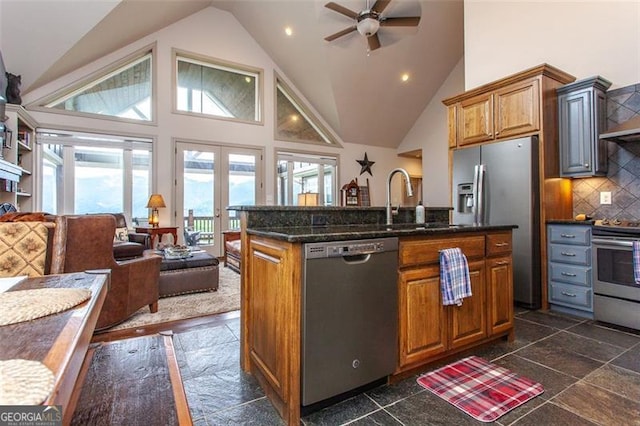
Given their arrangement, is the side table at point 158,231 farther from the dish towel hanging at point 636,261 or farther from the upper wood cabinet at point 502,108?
the dish towel hanging at point 636,261

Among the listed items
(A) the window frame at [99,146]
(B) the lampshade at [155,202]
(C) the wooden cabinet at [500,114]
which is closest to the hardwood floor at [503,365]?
(C) the wooden cabinet at [500,114]

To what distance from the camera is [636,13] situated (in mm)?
2990

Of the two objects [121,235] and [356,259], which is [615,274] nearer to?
[356,259]

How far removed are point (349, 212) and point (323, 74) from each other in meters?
4.77

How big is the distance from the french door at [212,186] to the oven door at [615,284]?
5.17 meters

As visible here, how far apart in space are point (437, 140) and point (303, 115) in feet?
10.7

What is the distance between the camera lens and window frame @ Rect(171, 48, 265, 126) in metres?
5.96

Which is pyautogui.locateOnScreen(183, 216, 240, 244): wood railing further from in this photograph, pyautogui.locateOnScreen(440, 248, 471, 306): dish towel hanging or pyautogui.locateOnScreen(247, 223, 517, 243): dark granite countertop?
pyautogui.locateOnScreen(440, 248, 471, 306): dish towel hanging

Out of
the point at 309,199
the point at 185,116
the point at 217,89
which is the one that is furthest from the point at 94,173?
the point at 309,199

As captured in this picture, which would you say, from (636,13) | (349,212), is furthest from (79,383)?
(636,13)

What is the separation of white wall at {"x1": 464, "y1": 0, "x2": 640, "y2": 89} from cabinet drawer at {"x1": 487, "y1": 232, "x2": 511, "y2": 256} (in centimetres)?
232

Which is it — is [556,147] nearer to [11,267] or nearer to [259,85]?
[11,267]

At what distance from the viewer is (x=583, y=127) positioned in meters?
3.12

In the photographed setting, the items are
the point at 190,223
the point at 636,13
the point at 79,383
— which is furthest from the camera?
the point at 190,223
